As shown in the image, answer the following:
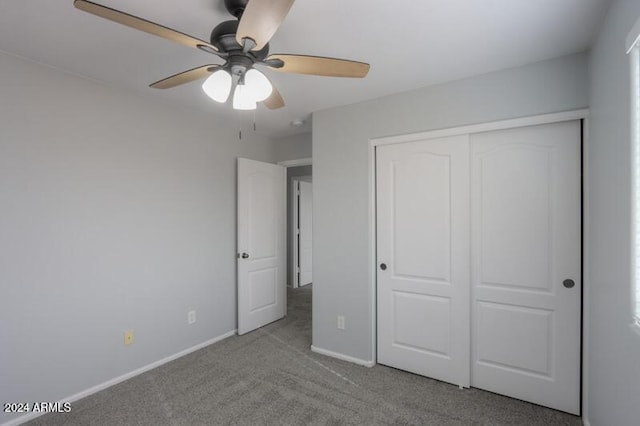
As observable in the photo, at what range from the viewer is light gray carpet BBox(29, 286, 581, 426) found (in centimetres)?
211

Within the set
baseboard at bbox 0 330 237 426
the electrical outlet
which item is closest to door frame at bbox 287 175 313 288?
baseboard at bbox 0 330 237 426

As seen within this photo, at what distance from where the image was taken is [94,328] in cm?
244

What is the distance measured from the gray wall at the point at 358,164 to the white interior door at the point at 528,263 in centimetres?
27

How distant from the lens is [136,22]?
1.24m

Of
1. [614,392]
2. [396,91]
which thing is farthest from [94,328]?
[614,392]

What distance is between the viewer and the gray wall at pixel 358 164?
7.64ft

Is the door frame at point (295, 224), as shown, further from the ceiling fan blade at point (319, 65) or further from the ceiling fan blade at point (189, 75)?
the ceiling fan blade at point (319, 65)

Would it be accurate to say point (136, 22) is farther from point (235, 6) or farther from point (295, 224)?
point (295, 224)

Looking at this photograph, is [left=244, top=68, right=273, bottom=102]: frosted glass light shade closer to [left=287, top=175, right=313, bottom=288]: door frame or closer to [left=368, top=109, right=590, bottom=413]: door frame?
[left=368, top=109, right=590, bottom=413]: door frame

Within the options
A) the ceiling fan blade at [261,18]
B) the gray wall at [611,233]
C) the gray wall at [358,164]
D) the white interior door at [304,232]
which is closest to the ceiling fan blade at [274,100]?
the ceiling fan blade at [261,18]

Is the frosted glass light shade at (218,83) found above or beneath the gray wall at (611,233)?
above

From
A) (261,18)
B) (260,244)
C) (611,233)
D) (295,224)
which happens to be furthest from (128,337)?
(295,224)

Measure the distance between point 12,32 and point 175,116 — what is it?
50.8 inches

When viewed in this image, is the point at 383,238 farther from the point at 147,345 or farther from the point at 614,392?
the point at 147,345
